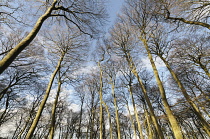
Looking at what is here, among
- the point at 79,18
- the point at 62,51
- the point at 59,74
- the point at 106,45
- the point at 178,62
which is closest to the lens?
the point at 79,18

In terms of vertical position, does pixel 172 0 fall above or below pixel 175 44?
below

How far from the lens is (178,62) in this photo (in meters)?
7.72

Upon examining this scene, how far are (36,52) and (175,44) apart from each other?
1094 centimetres

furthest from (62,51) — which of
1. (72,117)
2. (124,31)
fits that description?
(72,117)

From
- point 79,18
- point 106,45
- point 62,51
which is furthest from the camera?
point 106,45

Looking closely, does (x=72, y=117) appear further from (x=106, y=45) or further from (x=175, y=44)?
(x=175, y=44)

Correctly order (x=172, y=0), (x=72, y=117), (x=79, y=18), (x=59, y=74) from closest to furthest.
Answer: (x=172, y=0), (x=79, y=18), (x=59, y=74), (x=72, y=117)

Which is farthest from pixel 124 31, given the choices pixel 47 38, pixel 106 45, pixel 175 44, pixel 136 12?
pixel 47 38

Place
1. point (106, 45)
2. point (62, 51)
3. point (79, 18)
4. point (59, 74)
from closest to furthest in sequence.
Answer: point (79, 18) < point (62, 51) < point (59, 74) < point (106, 45)

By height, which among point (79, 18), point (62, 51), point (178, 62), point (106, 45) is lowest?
point (178, 62)

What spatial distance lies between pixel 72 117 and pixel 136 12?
27356 millimetres

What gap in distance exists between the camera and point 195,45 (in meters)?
7.89

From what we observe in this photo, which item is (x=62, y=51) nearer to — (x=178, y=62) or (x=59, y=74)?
(x=59, y=74)

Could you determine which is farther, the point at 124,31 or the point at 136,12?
the point at 124,31
